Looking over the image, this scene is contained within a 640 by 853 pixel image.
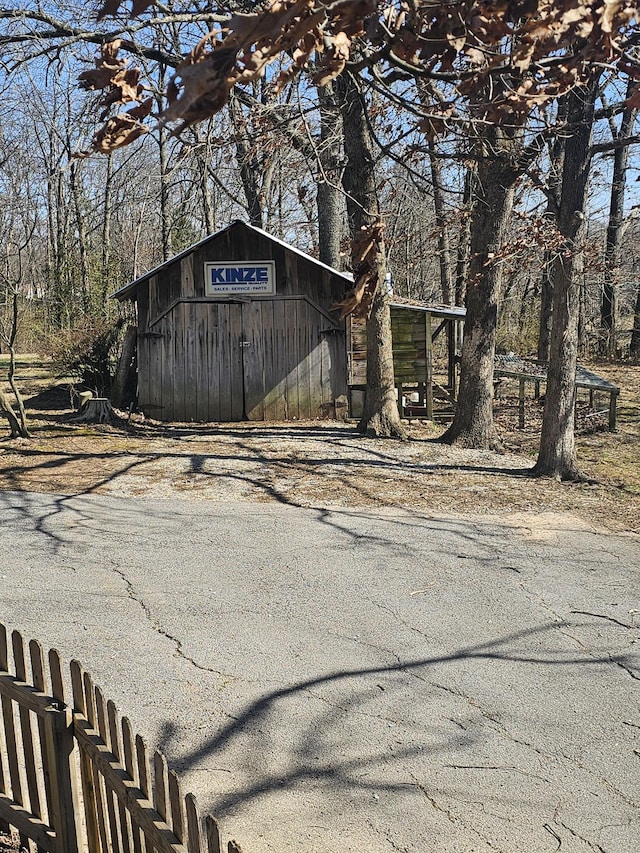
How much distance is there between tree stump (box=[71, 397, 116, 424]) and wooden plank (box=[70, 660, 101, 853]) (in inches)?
518

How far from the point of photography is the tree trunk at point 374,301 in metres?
13.8

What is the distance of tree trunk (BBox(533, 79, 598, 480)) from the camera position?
1105 centimetres

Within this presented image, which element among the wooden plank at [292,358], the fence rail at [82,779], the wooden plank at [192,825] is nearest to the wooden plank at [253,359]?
the wooden plank at [292,358]

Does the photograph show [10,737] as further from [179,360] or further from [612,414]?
[612,414]

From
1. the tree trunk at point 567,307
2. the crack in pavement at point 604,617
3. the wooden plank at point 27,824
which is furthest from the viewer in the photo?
the tree trunk at point 567,307

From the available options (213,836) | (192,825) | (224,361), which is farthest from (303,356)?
(213,836)

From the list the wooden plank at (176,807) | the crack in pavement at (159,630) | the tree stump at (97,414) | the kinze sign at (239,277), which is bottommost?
the crack in pavement at (159,630)

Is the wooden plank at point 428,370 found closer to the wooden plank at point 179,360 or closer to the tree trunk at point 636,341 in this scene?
the wooden plank at point 179,360

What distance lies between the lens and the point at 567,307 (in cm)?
1130

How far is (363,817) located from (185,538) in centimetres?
516

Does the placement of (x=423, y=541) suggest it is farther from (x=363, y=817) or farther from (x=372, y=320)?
(x=372, y=320)

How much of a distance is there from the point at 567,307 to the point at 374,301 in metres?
3.92

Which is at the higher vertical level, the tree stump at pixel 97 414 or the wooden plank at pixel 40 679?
the tree stump at pixel 97 414

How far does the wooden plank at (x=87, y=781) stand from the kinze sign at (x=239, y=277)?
14.3 meters
